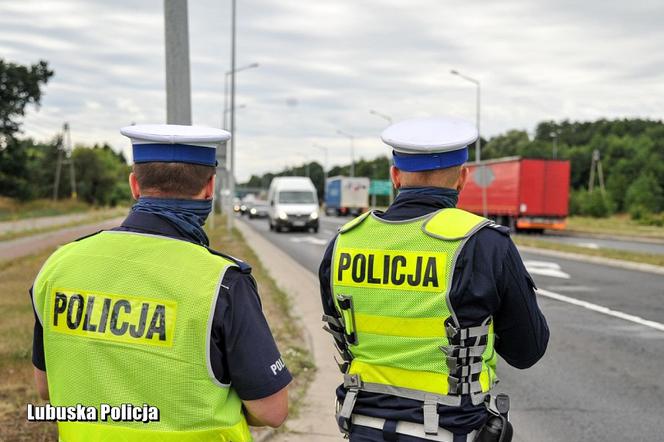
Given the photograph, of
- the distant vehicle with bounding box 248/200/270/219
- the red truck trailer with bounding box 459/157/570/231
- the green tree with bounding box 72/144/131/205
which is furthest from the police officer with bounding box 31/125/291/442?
the green tree with bounding box 72/144/131/205

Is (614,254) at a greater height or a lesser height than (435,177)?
lesser

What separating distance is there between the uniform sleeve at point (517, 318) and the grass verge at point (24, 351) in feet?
10.4

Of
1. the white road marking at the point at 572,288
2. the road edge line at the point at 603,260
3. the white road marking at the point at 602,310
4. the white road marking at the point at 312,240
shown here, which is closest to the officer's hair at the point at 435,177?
the white road marking at the point at 602,310

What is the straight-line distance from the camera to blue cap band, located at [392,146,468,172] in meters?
2.69

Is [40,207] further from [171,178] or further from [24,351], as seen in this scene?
[171,178]

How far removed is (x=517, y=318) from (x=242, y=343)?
103 centimetres

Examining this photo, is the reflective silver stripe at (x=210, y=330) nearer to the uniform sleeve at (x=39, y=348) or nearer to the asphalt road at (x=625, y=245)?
the uniform sleeve at (x=39, y=348)

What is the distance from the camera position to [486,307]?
8.32ft

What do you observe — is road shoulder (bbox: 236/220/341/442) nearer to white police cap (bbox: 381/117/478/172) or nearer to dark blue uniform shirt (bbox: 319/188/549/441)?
dark blue uniform shirt (bbox: 319/188/549/441)

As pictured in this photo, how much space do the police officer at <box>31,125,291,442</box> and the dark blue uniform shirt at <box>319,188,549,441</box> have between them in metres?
0.55

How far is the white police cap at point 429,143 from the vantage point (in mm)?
2666

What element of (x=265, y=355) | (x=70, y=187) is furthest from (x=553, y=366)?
(x=70, y=187)

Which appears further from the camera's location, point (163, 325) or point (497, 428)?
point (497, 428)

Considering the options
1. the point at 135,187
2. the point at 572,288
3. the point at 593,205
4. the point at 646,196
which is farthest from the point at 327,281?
the point at 593,205
